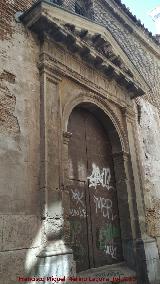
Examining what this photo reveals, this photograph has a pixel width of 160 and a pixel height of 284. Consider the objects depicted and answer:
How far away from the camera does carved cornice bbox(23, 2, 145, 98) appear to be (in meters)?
4.68

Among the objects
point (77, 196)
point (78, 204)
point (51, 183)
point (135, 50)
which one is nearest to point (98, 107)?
point (77, 196)

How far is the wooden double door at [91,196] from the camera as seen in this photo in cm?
488

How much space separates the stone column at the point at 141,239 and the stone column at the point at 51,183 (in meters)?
2.18

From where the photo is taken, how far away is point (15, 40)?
4.45 meters

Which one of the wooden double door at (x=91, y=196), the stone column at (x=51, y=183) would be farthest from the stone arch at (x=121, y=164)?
the stone column at (x=51, y=183)

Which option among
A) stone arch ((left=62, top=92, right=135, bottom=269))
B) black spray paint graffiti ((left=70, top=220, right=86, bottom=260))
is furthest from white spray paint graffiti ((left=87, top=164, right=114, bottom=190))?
black spray paint graffiti ((left=70, top=220, right=86, bottom=260))

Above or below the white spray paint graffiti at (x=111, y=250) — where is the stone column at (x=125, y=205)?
above

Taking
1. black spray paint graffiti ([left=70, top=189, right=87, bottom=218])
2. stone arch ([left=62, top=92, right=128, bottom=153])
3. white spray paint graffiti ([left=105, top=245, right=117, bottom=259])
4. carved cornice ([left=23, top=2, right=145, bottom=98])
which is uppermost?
carved cornice ([left=23, top=2, right=145, bottom=98])

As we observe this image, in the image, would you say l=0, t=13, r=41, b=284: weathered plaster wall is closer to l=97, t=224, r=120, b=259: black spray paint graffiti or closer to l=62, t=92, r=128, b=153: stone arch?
l=62, t=92, r=128, b=153: stone arch

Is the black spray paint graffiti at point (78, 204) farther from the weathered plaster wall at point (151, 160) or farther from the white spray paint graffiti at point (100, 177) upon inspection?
the weathered plaster wall at point (151, 160)

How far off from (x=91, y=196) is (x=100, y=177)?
579mm

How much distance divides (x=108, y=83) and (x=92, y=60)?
0.78 m

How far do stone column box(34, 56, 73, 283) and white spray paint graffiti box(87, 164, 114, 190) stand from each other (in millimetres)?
1399

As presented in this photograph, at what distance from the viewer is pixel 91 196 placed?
540 cm
